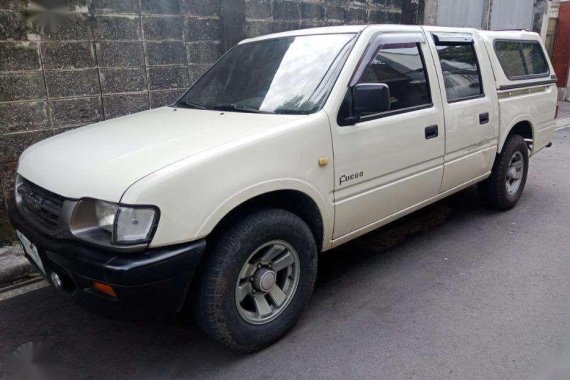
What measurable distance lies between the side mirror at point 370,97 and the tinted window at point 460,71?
1.16 metres

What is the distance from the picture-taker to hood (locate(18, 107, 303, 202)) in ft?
7.66

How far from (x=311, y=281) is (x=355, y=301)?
0.51 m

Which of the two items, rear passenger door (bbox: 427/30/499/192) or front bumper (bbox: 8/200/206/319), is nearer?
front bumper (bbox: 8/200/206/319)

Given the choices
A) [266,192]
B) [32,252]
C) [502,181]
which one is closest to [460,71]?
[502,181]

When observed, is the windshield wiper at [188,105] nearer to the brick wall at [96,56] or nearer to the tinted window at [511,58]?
the brick wall at [96,56]

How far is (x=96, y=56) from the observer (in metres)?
4.96

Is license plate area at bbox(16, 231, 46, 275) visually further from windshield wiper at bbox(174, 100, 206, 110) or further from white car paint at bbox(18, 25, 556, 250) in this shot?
windshield wiper at bbox(174, 100, 206, 110)

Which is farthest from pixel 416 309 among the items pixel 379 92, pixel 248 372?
pixel 379 92

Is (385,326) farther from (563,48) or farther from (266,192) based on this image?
(563,48)

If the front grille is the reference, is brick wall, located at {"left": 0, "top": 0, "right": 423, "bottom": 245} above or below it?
above

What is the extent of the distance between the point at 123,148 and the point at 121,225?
600mm

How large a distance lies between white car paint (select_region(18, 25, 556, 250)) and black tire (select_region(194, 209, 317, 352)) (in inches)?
6.5

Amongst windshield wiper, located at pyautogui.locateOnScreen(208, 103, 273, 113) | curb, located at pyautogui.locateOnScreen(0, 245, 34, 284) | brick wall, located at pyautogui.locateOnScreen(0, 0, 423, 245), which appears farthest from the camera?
brick wall, located at pyautogui.locateOnScreen(0, 0, 423, 245)

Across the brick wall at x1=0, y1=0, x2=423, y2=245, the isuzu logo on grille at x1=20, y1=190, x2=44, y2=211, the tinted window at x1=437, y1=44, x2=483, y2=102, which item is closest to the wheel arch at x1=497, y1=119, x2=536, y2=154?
the tinted window at x1=437, y1=44, x2=483, y2=102
